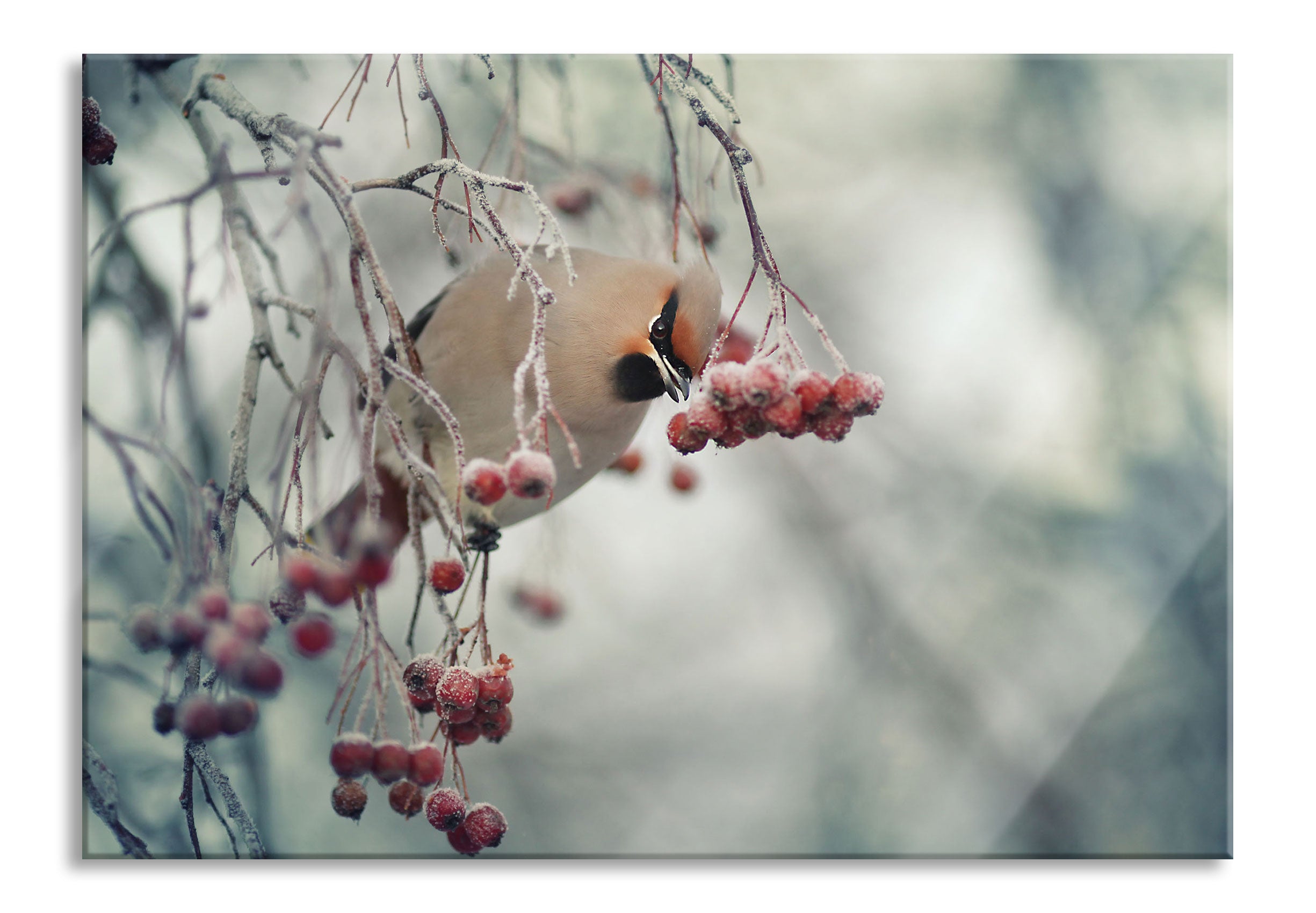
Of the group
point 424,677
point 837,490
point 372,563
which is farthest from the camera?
point 837,490

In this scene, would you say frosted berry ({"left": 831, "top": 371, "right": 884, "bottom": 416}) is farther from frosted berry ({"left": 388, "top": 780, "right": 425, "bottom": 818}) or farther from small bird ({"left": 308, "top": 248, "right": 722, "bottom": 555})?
frosted berry ({"left": 388, "top": 780, "right": 425, "bottom": 818})

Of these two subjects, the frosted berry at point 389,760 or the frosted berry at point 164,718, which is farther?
the frosted berry at point 164,718

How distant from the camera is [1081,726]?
1916mm

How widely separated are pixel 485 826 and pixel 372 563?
46cm

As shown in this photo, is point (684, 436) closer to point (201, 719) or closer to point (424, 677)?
point (424, 677)

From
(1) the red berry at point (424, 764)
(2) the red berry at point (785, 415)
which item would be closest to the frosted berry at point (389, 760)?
(1) the red berry at point (424, 764)

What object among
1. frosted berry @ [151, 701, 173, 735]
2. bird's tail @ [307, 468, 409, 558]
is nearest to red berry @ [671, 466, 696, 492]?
bird's tail @ [307, 468, 409, 558]

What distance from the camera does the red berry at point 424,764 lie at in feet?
3.75

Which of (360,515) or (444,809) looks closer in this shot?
(444,809)

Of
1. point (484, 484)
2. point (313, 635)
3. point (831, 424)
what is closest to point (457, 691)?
point (313, 635)

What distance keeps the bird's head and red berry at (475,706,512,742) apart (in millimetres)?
520

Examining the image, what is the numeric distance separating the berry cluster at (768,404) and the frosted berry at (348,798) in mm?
554

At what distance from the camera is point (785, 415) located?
1.11m

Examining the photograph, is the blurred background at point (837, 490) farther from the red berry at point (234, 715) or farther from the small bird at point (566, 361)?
the red berry at point (234, 715)
